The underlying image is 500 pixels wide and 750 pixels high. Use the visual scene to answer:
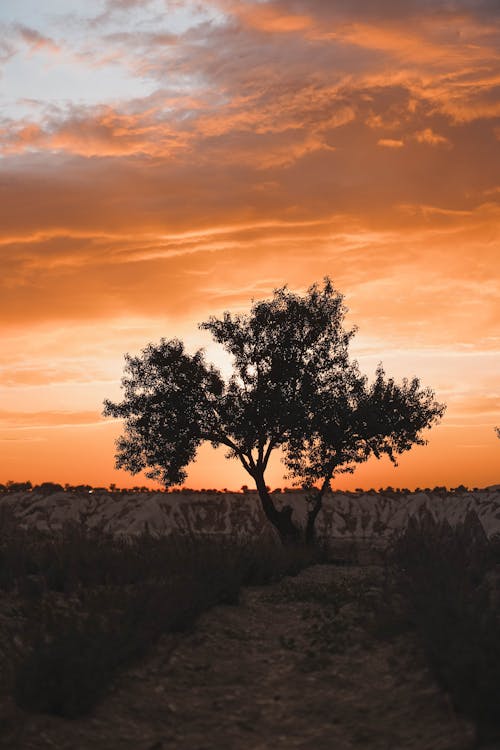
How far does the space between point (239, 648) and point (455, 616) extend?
3474mm

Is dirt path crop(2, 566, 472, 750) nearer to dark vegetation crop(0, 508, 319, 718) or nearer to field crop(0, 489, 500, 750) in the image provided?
field crop(0, 489, 500, 750)

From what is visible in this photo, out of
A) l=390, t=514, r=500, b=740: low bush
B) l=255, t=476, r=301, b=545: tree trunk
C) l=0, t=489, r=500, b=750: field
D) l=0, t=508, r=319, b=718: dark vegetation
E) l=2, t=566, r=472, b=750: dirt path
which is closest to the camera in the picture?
l=390, t=514, r=500, b=740: low bush

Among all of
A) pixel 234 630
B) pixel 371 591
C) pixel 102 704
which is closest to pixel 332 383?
pixel 371 591

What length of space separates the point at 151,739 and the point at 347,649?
4257mm

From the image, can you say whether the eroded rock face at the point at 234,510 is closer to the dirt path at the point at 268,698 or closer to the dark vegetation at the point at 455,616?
the dark vegetation at the point at 455,616

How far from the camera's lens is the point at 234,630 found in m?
13.1

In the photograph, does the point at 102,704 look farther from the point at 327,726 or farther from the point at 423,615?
the point at 423,615

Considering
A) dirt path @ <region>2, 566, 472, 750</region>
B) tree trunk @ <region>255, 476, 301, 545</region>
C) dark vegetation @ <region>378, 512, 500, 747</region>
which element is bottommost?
dirt path @ <region>2, 566, 472, 750</region>

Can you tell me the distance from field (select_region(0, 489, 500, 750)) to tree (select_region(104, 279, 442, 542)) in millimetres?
12251

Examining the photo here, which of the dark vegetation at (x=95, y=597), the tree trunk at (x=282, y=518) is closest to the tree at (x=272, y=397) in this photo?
the tree trunk at (x=282, y=518)

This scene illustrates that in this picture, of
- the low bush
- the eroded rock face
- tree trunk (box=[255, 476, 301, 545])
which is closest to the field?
the low bush

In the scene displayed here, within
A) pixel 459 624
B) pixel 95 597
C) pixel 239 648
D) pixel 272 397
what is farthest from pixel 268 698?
pixel 272 397

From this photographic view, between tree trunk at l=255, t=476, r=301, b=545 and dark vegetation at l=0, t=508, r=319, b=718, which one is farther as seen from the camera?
tree trunk at l=255, t=476, r=301, b=545

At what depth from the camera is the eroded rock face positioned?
147ft
